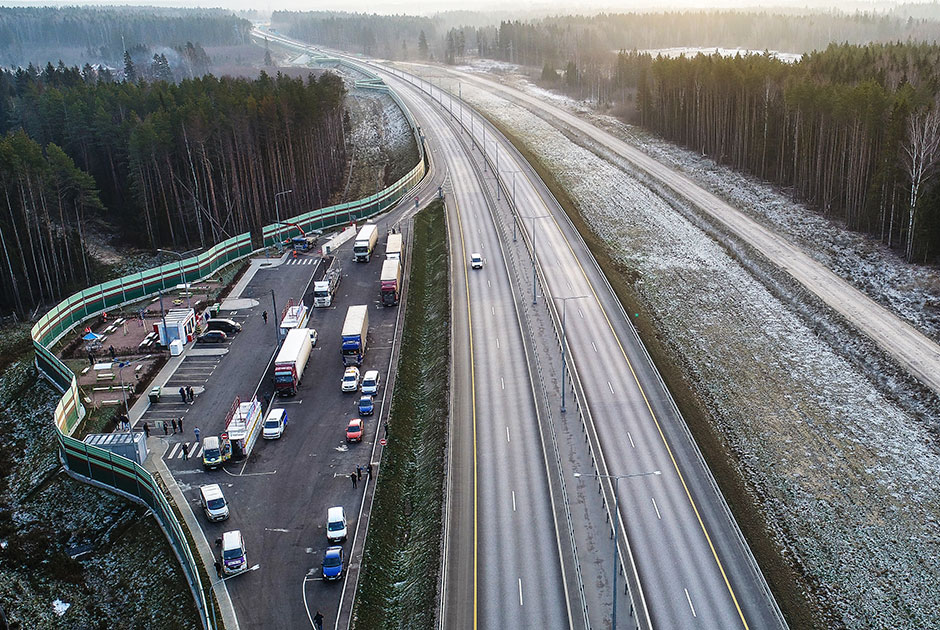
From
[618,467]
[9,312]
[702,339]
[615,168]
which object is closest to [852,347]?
[702,339]

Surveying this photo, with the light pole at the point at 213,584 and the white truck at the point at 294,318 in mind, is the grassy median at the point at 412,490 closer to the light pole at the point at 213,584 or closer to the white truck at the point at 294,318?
the light pole at the point at 213,584

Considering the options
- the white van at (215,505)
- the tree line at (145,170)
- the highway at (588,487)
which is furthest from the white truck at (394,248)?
the white van at (215,505)

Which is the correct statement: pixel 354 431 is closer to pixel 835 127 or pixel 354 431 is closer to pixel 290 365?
pixel 290 365

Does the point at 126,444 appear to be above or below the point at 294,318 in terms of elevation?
below

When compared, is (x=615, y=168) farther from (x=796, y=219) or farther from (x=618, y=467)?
(x=618, y=467)

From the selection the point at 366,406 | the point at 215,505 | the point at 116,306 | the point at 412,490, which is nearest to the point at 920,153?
the point at 366,406
